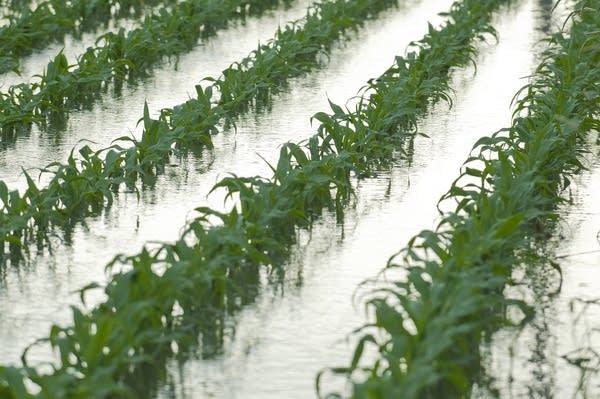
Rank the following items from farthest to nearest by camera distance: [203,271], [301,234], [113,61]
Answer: [113,61] < [301,234] < [203,271]

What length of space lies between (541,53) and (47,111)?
14.6 ft

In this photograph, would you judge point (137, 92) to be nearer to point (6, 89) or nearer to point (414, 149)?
point (6, 89)

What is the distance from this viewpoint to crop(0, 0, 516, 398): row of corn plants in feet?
14.3

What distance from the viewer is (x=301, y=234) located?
6.51 meters

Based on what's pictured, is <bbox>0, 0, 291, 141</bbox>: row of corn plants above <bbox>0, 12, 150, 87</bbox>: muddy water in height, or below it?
above

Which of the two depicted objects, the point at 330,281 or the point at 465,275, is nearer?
the point at 465,275

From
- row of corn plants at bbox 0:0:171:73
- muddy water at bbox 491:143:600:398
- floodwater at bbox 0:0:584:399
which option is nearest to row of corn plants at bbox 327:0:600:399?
muddy water at bbox 491:143:600:398

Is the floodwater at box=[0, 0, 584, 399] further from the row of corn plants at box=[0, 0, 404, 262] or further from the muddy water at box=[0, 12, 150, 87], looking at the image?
the muddy water at box=[0, 12, 150, 87]

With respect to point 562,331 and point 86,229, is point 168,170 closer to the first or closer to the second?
point 86,229

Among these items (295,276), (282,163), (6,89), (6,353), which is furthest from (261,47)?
(6,353)

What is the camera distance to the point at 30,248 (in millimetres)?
Result: 6207

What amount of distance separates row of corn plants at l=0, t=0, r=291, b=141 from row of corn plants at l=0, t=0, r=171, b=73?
436 mm

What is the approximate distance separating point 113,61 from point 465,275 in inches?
238

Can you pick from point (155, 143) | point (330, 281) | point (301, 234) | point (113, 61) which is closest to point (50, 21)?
point (113, 61)
